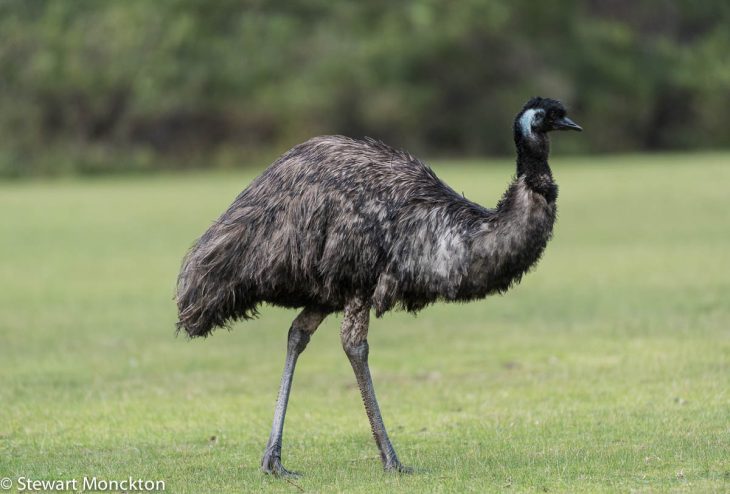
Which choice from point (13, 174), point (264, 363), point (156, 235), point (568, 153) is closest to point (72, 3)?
point (13, 174)

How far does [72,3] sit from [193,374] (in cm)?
4243

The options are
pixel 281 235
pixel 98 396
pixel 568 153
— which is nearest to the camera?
pixel 281 235

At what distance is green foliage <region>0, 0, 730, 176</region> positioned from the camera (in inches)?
1912

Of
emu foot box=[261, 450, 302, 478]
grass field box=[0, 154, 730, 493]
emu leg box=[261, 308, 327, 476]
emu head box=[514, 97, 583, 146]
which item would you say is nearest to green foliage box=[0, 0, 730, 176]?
grass field box=[0, 154, 730, 493]

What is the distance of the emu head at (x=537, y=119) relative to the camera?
24.8ft

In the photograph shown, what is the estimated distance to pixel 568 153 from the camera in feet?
168

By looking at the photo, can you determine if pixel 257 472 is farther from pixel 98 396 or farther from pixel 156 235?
pixel 156 235

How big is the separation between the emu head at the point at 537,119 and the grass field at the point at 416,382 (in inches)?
69.5

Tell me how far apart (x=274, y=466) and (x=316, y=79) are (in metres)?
42.8

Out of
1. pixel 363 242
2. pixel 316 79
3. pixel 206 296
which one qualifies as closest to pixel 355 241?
pixel 363 242

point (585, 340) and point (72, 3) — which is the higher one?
point (72, 3)

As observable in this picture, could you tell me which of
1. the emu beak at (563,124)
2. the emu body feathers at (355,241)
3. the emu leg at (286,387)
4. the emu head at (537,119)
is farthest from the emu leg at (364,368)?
the emu beak at (563,124)

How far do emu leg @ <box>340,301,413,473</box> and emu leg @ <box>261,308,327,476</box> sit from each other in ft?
1.14

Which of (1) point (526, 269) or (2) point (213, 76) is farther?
(2) point (213, 76)
